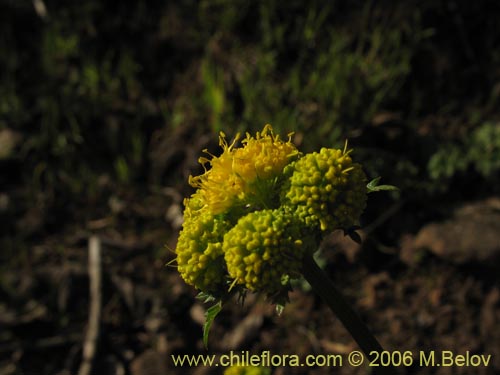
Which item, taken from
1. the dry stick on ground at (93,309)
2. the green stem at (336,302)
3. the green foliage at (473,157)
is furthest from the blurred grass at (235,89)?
the green stem at (336,302)

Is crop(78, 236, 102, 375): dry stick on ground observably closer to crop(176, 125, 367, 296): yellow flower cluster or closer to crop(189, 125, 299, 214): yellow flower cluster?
crop(176, 125, 367, 296): yellow flower cluster

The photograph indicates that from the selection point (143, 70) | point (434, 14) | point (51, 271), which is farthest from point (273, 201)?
point (143, 70)

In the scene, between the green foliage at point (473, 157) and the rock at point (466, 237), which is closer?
the rock at point (466, 237)

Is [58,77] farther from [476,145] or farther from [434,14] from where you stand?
[476,145]

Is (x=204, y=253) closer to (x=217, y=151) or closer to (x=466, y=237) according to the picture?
(x=466, y=237)

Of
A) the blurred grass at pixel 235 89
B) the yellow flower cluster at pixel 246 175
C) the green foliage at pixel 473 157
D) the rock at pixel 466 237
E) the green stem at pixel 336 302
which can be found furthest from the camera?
the blurred grass at pixel 235 89

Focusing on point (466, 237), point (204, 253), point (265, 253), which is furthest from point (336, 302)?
point (466, 237)

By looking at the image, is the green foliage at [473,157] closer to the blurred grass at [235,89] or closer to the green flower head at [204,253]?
the blurred grass at [235,89]

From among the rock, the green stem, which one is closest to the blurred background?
the rock
